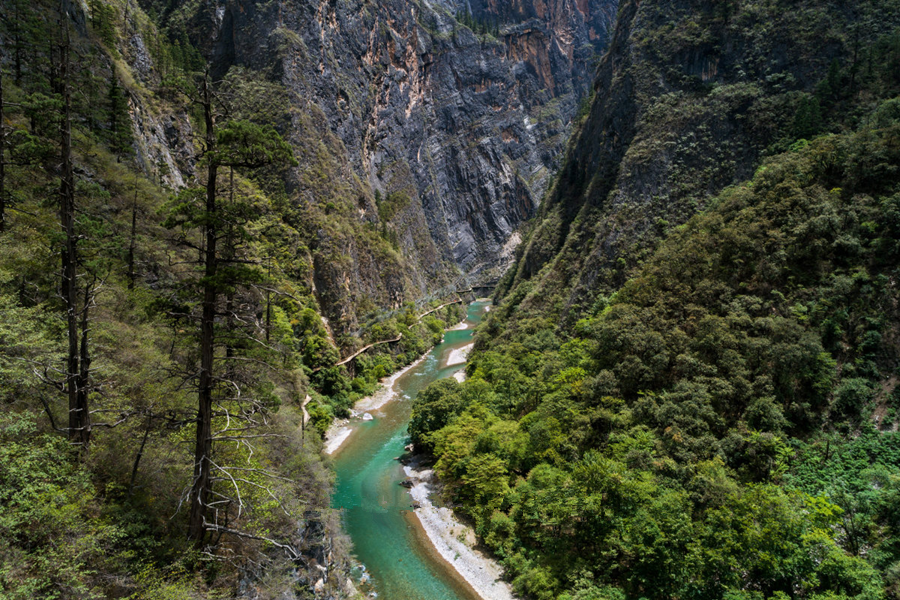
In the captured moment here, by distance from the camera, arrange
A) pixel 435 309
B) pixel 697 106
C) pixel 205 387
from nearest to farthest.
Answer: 1. pixel 205 387
2. pixel 697 106
3. pixel 435 309

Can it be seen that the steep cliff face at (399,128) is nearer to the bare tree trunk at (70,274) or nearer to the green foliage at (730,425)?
the green foliage at (730,425)

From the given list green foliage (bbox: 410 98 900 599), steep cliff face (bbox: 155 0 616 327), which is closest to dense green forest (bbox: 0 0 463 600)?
green foliage (bbox: 410 98 900 599)

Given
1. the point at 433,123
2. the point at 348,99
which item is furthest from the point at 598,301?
the point at 433,123

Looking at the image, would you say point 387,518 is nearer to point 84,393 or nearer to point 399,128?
point 84,393

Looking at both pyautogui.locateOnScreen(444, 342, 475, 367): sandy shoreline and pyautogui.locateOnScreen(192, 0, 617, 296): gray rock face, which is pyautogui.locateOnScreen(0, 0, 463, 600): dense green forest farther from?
pyautogui.locateOnScreen(192, 0, 617, 296): gray rock face

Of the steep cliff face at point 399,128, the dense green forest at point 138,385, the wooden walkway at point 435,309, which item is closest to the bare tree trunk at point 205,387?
the dense green forest at point 138,385

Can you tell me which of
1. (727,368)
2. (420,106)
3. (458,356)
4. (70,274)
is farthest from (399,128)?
(70,274)
